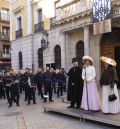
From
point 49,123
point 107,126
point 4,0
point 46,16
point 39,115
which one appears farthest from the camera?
point 4,0

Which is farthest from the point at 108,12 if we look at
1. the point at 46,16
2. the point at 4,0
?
the point at 4,0

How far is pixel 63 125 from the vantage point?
10125mm

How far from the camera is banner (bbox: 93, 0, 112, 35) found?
16781mm

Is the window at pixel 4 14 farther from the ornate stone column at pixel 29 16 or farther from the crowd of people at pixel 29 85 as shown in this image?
the crowd of people at pixel 29 85

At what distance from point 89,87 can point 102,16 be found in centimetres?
733

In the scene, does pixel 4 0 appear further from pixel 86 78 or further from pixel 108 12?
pixel 86 78

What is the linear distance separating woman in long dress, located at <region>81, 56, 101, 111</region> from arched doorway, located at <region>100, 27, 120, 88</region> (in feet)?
28.4

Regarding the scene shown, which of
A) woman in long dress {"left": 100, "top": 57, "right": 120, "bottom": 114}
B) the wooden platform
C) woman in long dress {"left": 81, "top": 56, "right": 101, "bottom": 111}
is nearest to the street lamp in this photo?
the wooden platform

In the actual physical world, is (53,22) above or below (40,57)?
above

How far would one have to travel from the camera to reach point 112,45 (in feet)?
64.7

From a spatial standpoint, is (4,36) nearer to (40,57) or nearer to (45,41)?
(40,57)

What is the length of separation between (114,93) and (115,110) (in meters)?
0.51

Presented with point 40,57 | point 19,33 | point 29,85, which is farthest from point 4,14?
point 29,85

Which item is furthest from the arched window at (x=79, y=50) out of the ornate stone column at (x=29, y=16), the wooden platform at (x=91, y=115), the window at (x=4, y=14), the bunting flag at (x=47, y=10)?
the window at (x=4, y=14)
